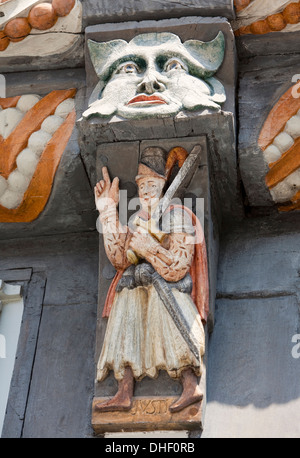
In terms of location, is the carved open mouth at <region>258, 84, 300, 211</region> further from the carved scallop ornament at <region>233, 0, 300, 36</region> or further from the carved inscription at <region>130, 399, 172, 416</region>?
the carved inscription at <region>130, 399, 172, 416</region>

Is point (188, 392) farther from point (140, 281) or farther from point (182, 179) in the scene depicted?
point (182, 179)

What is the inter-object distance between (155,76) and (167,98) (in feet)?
0.36

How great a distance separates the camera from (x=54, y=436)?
368 centimetres

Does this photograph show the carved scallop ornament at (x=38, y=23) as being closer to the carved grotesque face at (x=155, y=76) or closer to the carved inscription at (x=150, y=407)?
the carved grotesque face at (x=155, y=76)

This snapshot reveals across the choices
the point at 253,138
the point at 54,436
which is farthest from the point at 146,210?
the point at 54,436

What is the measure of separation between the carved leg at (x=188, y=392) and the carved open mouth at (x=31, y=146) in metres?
0.90

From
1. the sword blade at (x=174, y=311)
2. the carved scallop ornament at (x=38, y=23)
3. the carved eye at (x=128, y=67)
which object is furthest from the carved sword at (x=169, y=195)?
the carved scallop ornament at (x=38, y=23)

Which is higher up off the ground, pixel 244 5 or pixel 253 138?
pixel 244 5

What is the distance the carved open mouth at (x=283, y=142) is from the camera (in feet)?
13.0

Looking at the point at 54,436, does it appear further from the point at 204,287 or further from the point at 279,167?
the point at 279,167

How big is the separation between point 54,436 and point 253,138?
1.19m

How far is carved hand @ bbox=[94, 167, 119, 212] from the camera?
385 centimetres

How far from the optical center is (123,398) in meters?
3.54

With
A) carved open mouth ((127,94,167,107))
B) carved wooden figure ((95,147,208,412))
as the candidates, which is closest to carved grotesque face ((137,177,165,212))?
carved wooden figure ((95,147,208,412))
